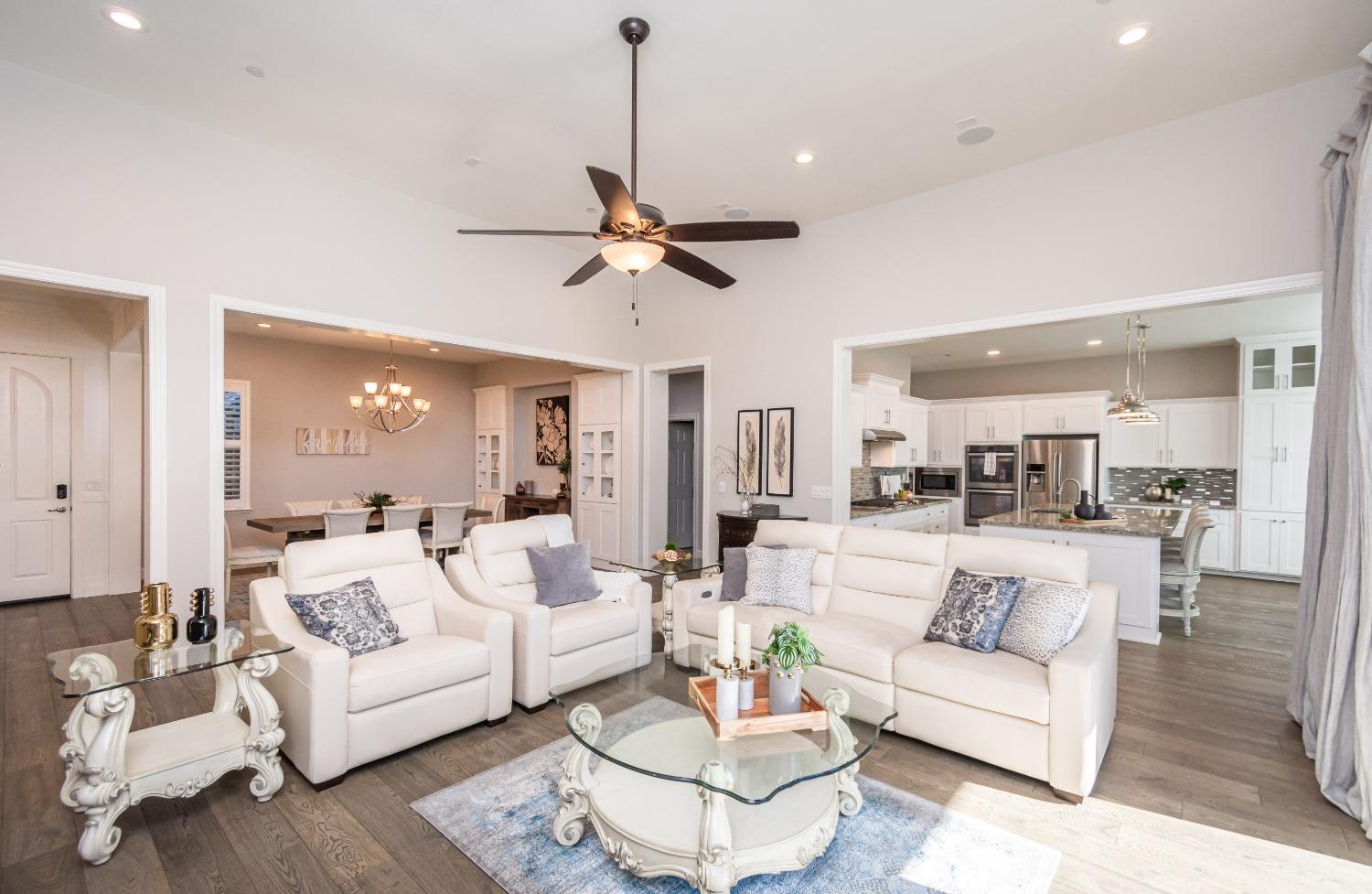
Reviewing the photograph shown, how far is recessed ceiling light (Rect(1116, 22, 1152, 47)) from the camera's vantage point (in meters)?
2.94

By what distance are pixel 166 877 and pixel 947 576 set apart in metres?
3.62

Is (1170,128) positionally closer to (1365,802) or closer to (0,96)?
(1365,802)

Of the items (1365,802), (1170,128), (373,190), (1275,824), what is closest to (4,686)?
(373,190)

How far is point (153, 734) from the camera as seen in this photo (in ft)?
8.45

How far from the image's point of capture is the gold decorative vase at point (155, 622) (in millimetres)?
2547

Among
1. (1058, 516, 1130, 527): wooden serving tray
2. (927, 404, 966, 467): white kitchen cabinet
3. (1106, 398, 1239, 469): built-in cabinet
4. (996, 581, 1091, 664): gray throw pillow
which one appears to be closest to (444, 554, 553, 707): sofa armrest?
(996, 581, 1091, 664): gray throw pillow

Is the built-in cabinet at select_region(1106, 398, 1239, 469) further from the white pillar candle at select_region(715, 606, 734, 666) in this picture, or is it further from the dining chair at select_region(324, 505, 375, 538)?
the dining chair at select_region(324, 505, 375, 538)

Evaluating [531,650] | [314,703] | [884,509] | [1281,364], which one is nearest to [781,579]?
[531,650]

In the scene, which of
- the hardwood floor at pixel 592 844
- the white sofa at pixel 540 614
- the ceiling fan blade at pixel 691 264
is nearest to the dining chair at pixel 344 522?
the hardwood floor at pixel 592 844

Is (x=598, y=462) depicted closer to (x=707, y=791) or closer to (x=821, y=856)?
(x=821, y=856)

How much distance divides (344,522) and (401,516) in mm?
511

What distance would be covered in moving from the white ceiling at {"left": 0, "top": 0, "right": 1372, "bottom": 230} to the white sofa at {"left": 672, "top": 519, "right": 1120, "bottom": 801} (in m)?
2.54

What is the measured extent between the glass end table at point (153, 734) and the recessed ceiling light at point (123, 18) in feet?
9.43

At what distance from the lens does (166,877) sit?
6.84 feet
